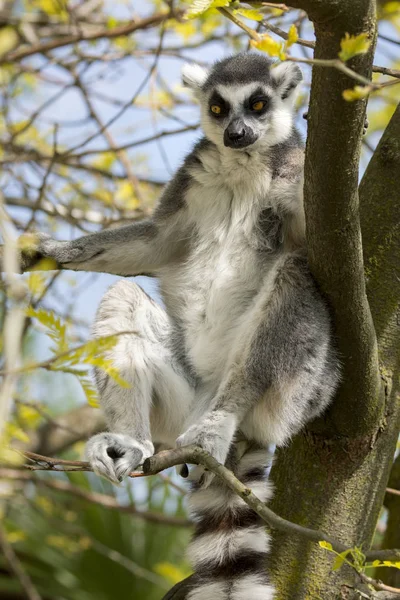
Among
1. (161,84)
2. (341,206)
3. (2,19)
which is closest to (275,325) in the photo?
(341,206)

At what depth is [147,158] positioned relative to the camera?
749 centimetres

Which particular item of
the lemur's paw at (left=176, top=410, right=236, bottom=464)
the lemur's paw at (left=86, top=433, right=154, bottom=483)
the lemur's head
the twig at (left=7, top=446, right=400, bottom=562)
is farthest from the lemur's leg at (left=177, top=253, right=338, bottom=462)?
the lemur's head

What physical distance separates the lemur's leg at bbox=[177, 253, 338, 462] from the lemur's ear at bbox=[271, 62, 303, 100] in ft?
4.11

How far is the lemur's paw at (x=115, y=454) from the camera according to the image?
9.97 ft

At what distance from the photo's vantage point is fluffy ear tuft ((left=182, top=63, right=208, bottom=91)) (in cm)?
437

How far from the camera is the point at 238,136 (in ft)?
12.0

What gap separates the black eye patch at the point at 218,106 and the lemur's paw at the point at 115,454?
182 centimetres

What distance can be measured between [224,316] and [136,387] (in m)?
Answer: 0.58

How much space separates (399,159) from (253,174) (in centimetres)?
79

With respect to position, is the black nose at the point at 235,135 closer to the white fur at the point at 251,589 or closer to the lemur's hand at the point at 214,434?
the lemur's hand at the point at 214,434

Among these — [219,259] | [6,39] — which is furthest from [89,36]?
[219,259]

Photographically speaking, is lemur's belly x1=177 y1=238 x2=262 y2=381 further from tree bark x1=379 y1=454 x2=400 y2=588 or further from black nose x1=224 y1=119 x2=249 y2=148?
tree bark x1=379 y1=454 x2=400 y2=588

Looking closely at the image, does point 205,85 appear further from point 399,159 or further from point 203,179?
point 399,159

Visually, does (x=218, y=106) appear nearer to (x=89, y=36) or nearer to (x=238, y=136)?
→ (x=238, y=136)
